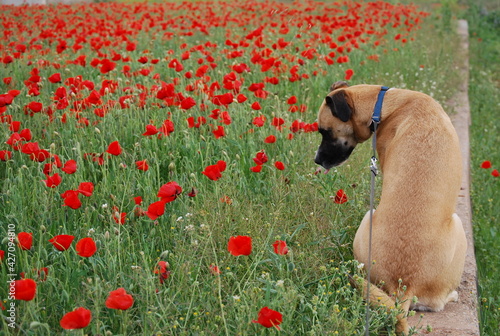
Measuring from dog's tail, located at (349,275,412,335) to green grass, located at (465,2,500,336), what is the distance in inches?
30.5

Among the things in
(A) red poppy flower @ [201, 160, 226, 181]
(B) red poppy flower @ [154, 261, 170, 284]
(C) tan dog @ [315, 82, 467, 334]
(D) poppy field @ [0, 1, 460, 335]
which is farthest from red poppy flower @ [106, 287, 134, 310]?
(C) tan dog @ [315, 82, 467, 334]

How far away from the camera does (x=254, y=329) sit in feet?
8.51

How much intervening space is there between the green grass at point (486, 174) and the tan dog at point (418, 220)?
59 centimetres

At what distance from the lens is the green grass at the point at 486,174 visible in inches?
157

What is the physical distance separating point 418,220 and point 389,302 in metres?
0.50

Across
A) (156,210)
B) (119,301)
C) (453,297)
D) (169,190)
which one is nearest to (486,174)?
(453,297)

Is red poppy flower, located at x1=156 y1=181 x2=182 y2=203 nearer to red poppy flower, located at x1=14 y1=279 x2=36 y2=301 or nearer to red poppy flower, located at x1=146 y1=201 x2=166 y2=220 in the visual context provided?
red poppy flower, located at x1=146 y1=201 x2=166 y2=220

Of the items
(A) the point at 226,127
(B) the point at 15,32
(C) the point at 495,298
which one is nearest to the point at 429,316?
(C) the point at 495,298

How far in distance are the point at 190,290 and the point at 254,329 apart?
41 cm

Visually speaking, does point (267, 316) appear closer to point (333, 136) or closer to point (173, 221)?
point (173, 221)

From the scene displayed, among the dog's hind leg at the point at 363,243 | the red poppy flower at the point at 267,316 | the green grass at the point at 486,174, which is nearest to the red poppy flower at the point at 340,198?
the dog's hind leg at the point at 363,243

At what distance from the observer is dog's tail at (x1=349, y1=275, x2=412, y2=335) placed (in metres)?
2.87

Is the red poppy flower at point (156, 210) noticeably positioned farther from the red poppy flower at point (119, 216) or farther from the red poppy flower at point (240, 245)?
the red poppy flower at point (240, 245)

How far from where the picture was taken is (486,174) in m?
6.26
